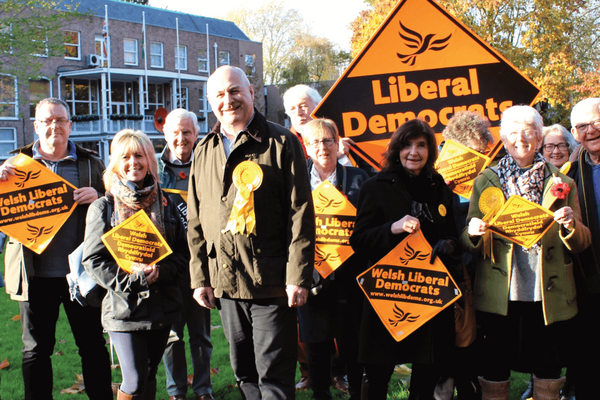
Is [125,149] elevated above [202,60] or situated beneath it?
situated beneath

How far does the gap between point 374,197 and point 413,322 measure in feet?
2.73

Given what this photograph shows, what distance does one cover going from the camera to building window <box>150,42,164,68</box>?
132 ft

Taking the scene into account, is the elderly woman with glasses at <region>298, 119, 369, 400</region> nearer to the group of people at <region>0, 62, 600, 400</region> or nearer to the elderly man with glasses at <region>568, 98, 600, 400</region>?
the group of people at <region>0, 62, 600, 400</region>

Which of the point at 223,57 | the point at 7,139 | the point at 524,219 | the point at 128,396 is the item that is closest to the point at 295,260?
the point at 128,396

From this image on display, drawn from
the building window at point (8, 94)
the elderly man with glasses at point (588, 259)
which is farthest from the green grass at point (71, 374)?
the building window at point (8, 94)

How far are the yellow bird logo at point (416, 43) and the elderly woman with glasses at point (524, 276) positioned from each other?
1129mm

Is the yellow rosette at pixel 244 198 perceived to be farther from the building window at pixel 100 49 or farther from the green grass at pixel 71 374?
the building window at pixel 100 49

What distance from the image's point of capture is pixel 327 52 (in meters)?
52.6

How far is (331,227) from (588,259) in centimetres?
174

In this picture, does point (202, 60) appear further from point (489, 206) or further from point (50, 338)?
point (489, 206)

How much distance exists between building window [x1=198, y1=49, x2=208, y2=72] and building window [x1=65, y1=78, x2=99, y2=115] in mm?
9962

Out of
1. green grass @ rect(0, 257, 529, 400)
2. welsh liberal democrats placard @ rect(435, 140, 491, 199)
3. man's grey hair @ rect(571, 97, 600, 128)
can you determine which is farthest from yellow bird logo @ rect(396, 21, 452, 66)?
green grass @ rect(0, 257, 529, 400)

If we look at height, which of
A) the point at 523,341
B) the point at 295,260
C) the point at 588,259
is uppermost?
the point at 295,260

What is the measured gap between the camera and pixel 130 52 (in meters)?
38.5
